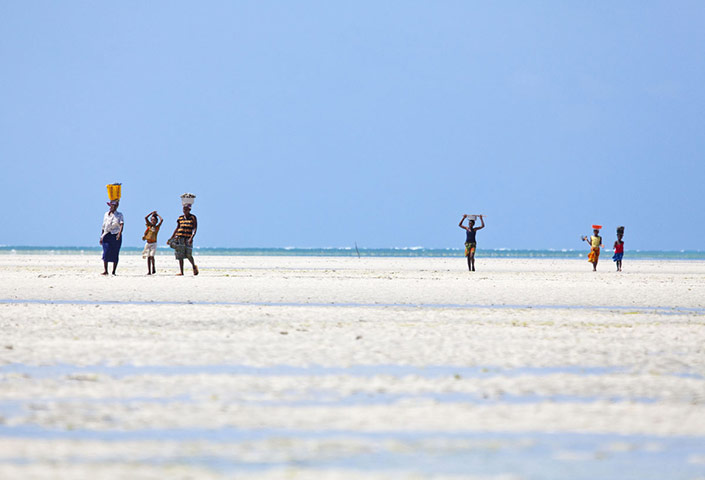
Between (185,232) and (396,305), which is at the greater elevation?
(185,232)

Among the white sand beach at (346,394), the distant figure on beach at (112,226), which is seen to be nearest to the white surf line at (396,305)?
the white sand beach at (346,394)

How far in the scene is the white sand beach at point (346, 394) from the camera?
12.7ft

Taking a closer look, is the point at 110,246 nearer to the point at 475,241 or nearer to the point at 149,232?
the point at 149,232

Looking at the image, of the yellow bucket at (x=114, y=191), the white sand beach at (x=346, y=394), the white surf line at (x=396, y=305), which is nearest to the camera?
the white sand beach at (x=346, y=394)

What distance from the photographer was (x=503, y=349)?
7980mm

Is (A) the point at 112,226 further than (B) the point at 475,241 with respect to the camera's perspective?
No

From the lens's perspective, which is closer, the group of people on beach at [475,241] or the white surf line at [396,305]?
the white surf line at [396,305]

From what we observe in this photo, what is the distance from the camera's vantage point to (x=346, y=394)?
18.2ft

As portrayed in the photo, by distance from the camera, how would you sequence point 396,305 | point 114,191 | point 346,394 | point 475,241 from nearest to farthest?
point 346,394, point 396,305, point 114,191, point 475,241

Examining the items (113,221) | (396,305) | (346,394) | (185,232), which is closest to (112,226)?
(113,221)

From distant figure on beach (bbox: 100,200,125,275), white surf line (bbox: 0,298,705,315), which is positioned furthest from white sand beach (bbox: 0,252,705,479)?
distant figure on beach (bbox: 100,200,125,275)

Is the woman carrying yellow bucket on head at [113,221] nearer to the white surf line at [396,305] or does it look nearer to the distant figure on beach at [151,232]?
the distant figure on beach at [151,232]

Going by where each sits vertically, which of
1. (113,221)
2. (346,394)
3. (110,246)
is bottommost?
(346,394)

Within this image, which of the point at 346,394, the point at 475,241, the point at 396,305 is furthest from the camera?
the point at 475,241
